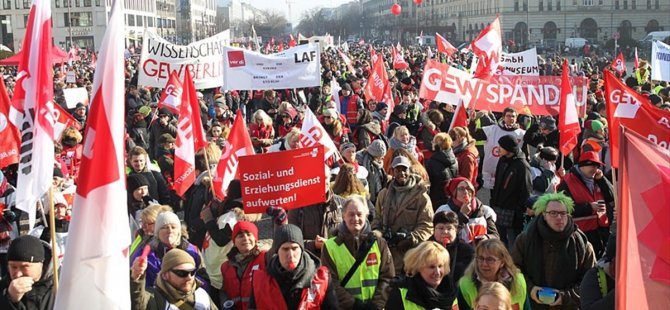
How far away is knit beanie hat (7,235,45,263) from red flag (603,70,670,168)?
4374 millimetres

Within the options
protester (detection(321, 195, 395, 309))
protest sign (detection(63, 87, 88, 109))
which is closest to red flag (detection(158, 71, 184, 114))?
protest sign (detection(63, 87, 88, 109))

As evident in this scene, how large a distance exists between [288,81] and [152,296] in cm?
902

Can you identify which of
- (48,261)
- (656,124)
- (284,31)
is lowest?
(48,261)

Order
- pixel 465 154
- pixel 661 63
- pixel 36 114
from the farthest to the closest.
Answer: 1. pixel 661 63
2. pixel 465 154
3. pixel 36 114

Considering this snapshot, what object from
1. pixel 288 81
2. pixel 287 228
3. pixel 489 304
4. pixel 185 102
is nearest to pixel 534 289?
pixel 489 304

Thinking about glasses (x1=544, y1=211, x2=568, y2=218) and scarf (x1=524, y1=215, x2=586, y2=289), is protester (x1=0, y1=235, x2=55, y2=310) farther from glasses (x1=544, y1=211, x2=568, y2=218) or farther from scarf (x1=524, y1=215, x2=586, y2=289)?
glasses (x1=544, y1=211, x2=568, y2=218)

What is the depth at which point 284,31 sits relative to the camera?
154 m

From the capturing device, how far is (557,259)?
5.16 m

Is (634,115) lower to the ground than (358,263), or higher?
higher

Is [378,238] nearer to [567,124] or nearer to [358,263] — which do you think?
[358,263]

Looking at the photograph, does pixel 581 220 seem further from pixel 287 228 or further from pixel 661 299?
pixel 661 299

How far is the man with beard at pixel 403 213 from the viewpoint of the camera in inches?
243

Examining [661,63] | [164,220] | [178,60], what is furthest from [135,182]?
[661,63]

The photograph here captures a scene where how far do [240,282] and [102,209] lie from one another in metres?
1.80
